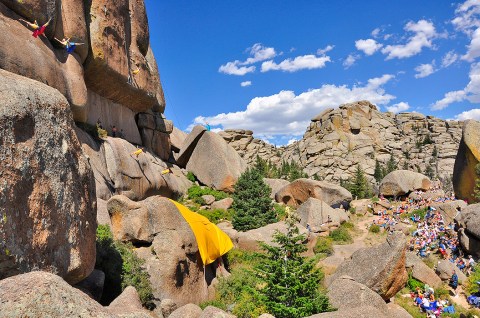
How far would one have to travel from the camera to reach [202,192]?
26.7 metres

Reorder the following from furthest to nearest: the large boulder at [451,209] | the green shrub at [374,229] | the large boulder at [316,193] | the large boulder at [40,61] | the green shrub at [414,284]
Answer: the large boulder at [316,193] < the green shrub at [374,229] < the large boulder at [451,209] < the green shrub at [414,284] < the large boulder at [40,61]

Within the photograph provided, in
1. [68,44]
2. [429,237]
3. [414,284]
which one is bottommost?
[414,284]

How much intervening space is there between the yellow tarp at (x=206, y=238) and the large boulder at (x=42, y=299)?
906 cm

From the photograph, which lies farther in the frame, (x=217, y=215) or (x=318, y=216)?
(x=318, y=216)

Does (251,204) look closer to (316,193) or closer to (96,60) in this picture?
(316,193)

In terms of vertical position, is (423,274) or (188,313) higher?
(188,313)

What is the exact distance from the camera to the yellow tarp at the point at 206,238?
40.0 ft

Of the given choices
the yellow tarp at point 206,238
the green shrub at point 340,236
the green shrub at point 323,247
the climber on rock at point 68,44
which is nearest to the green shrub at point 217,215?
the green shrub at point 323,247

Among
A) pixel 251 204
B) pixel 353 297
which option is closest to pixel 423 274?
pixel 353 297

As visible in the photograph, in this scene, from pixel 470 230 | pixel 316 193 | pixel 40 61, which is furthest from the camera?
pixel 316 193

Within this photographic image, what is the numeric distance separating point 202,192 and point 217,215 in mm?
3821

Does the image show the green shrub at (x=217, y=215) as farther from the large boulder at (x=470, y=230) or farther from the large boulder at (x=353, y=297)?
the large boulder at (x=353, y=297)

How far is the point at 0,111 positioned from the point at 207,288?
9.07m

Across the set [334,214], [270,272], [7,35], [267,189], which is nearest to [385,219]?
[334,214]
